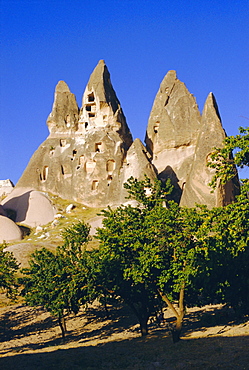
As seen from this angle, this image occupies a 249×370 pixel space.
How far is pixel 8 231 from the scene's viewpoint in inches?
1843

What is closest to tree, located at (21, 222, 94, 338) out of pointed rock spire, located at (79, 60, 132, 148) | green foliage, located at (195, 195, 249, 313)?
green foliage, located at (195, 195, 249, 313)

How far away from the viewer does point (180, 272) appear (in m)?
17.9

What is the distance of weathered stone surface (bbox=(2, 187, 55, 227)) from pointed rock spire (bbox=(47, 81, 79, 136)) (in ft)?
32.4

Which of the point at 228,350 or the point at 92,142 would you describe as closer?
the point at 228,350

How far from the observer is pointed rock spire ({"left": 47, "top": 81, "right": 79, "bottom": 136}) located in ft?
201

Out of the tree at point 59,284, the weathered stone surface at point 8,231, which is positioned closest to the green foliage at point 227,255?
the tree at point 59,284

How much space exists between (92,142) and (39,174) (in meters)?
7.49

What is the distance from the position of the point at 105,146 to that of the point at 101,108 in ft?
18.7

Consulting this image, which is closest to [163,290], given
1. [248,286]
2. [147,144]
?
[248,286]

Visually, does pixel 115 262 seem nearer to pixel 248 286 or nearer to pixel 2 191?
pixel 248 286

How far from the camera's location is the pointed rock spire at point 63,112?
61219mm

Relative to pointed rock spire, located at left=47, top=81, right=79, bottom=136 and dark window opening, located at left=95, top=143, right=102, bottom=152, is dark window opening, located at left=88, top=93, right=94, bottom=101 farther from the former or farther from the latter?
dark window opening, located at left=95, top=143, right=102, bottom=152

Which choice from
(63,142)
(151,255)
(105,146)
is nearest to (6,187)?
(63,142)

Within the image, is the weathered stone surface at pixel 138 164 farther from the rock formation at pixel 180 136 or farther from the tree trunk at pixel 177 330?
the tree trunk at pixel 177 330
